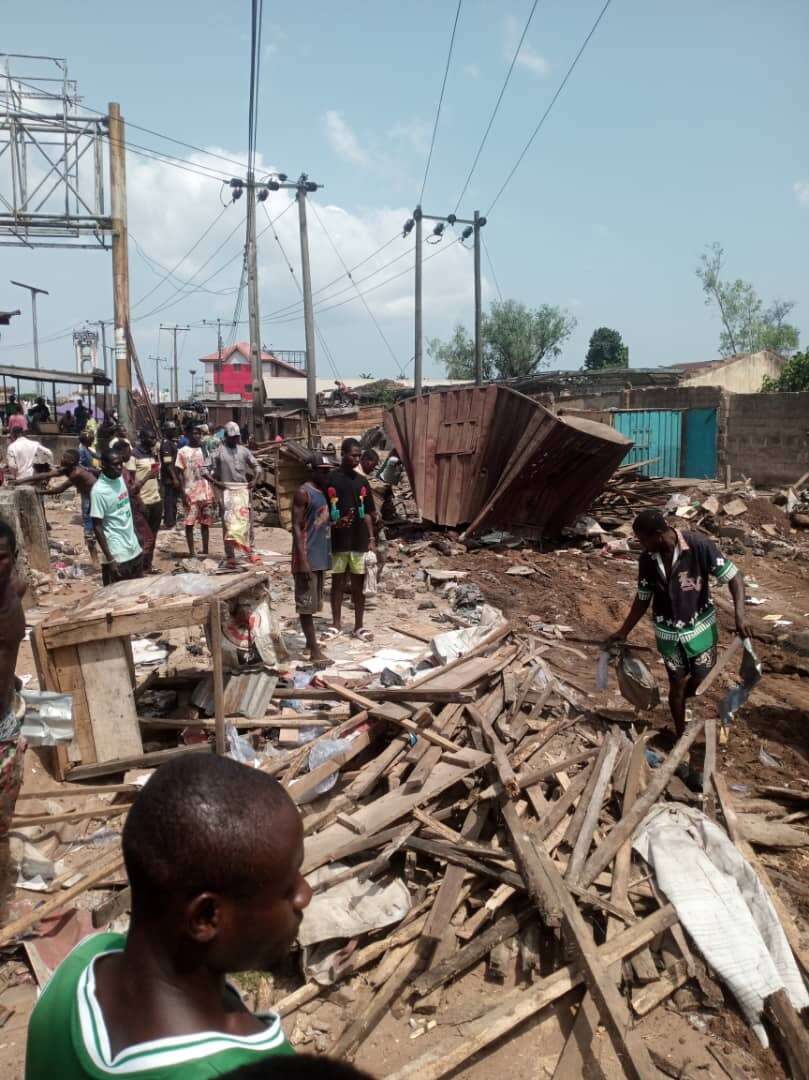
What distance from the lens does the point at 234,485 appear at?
9.94m

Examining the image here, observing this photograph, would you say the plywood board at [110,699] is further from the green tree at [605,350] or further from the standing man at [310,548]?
the green tree at [605,350]

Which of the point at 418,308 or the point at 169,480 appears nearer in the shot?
the point at 169,480

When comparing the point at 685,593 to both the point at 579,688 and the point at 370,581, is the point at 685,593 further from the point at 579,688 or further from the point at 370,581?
the point at 370,581

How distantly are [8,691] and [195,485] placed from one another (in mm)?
7666

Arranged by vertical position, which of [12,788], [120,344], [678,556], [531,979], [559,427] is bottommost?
[531,979]

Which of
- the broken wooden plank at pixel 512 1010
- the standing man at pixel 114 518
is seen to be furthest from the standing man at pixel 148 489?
the broken wooden plank at pixel 512 1010

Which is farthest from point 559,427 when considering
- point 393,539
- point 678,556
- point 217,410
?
point 217,410

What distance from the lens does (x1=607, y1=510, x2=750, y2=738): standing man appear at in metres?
4.86

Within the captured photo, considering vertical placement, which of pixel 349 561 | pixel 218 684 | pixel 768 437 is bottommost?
pixel 218 684

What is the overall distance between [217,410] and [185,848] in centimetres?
3645

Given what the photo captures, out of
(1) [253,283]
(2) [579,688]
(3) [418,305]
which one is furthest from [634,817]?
(3) [418,305]

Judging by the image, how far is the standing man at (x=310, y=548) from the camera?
21.9ft

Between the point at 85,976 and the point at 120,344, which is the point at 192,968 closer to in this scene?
the point at 85,976

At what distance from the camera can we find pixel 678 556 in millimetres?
Result: 4875
